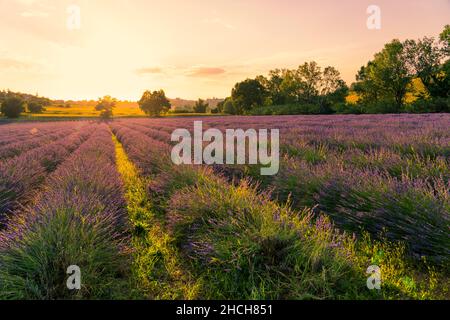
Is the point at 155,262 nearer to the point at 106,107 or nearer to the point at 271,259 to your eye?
the point at 271,259

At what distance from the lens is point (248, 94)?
2584 inches

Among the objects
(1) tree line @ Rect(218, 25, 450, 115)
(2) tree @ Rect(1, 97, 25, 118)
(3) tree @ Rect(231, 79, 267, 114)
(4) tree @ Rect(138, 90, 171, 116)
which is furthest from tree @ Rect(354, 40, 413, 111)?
(2) tree @ Rect(1, 97, 25, 118)

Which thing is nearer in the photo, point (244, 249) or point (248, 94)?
point (244, 249)

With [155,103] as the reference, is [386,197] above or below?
below

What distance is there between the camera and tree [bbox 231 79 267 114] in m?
65.6

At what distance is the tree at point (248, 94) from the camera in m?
65.6

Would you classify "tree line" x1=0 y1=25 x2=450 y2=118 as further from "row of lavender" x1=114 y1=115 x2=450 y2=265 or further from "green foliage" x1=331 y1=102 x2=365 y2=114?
"row of lavender" x1=114 y1=115 x2=450 y2=265

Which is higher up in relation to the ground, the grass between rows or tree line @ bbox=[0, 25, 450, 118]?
tree line @ bbox=[0, 25, 450, 118]

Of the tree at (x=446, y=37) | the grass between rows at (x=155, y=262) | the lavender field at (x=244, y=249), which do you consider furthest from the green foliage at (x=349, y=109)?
the grass between rows at (x=155, y=262)

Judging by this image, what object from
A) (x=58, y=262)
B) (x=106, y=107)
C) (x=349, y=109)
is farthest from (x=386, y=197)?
→ (x=106, y=107)

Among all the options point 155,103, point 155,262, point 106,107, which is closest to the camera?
point 155,262

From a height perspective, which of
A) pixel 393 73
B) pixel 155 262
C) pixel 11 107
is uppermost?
pixel 393 73

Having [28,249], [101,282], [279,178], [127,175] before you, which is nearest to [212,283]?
[101,282]
